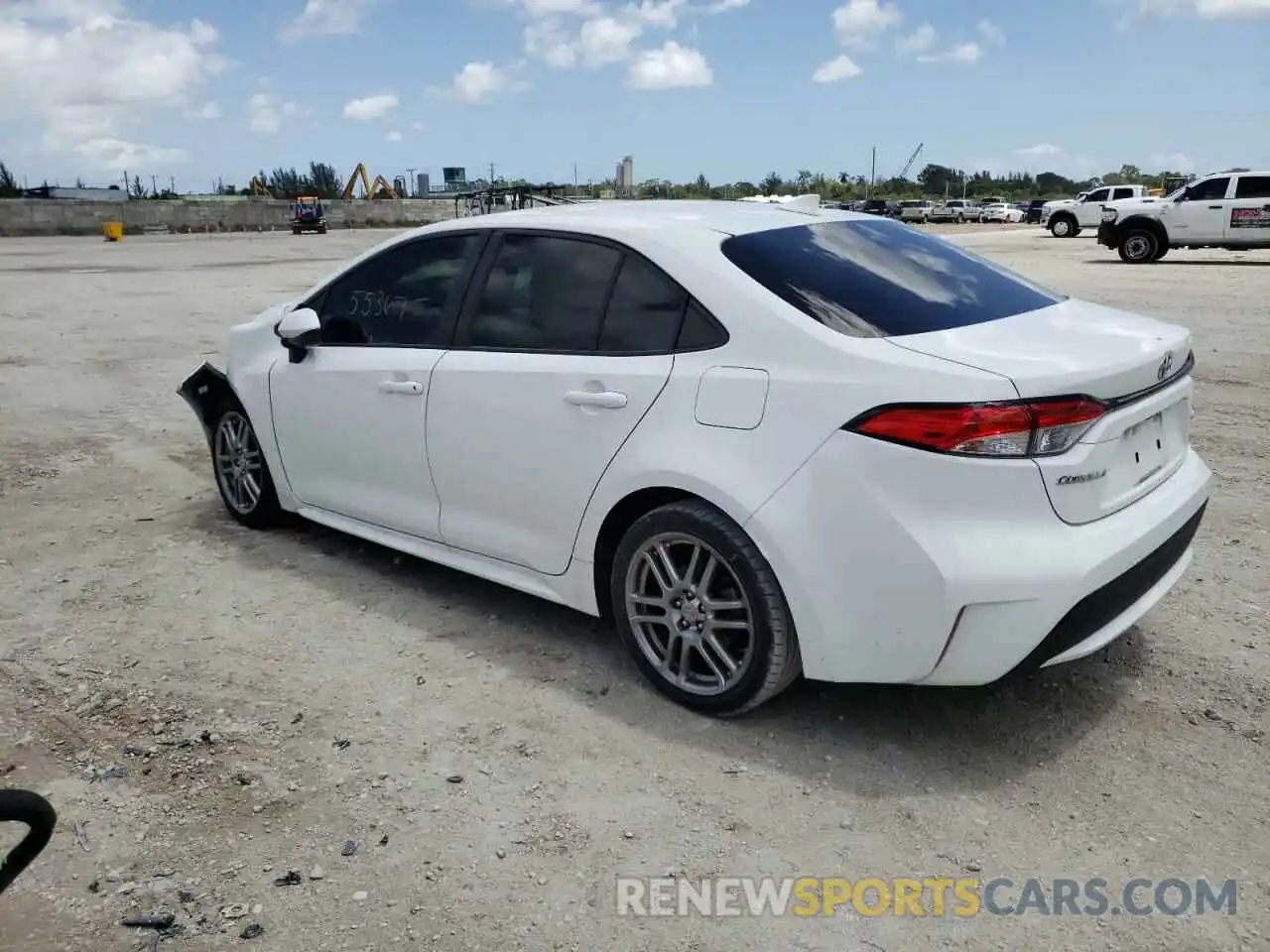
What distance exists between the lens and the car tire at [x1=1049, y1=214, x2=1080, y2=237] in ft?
120

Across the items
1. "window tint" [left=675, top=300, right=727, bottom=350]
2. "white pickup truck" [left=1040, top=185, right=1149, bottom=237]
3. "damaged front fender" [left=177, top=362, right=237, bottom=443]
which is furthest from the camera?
"white pickup truck" [left=1040, top=185, right=1149, bottom=237]

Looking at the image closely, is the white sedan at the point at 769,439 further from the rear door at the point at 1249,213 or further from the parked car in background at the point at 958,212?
the parked car in background at the point at 958,212

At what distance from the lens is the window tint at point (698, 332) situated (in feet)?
10.5

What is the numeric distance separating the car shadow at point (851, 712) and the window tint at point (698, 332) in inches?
46.4

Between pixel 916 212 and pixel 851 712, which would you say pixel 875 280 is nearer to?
pixel 851 712

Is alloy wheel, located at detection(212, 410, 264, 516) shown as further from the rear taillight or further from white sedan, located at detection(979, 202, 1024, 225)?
white sedan, located at detection(979, 202, 1024, 225)

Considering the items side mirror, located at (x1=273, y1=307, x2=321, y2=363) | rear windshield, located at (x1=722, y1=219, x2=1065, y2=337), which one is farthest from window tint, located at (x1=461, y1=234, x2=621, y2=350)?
side mirror, located at (x1=273, y1=307, x2=321, y2=363)

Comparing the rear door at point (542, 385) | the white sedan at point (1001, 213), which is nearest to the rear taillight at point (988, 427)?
the rear door at point (542, 385)

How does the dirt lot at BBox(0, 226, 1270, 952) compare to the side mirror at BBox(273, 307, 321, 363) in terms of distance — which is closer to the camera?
the dirt lot at BBox(0, 226, 1270, 952)

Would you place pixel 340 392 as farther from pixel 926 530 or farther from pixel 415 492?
pixel 926 530

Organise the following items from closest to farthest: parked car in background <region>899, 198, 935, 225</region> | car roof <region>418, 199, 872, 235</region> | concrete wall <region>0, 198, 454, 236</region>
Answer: car roof <region>418, 199, 872, 235</region>, concrete wall <region>0, 198, 454, 236</region>, parked car in background <region>899, 198, 935, 225</region>

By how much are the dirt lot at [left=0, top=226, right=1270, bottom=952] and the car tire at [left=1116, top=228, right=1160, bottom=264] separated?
→ 1943 centimetres

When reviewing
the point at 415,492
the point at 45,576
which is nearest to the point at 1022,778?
the point at 415,492

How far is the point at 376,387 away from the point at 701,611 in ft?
5.68
